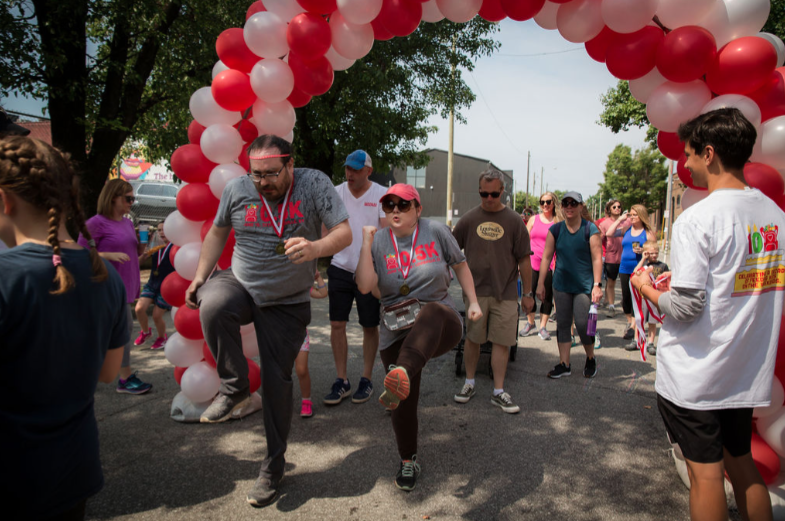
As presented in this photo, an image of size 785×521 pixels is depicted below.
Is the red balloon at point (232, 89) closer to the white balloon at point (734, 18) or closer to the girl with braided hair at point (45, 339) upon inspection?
the girl with braided hair at point (45, 339)

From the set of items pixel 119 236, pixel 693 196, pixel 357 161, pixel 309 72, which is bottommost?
pixel 119 236

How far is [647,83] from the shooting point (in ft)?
11.5

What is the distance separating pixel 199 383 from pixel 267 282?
1595 millimetres

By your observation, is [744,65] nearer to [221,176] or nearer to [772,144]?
[772,144]

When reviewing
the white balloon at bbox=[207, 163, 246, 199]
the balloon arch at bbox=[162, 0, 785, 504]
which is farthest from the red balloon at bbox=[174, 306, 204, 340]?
the white balloon at bbox=[207, 163, 246, 199]

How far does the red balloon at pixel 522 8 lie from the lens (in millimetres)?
3604

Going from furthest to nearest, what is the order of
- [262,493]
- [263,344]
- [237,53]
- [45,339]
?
[237,53], [263,344], [262,493], [45,339]

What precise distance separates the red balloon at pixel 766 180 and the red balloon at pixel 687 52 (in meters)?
0.73

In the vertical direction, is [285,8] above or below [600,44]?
above

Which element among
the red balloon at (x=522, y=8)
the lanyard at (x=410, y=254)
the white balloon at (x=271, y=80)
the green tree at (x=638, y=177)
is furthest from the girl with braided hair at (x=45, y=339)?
the green tree at (x=638, y=177)

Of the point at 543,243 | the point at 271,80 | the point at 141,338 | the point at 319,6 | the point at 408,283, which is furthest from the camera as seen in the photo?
the point at 543,243

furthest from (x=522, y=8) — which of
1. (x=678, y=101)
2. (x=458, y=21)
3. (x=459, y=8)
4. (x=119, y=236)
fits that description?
(x=119, y=236)

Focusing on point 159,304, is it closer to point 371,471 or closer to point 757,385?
point 371,471

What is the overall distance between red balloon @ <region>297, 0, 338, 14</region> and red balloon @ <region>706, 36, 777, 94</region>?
2.73 metres
